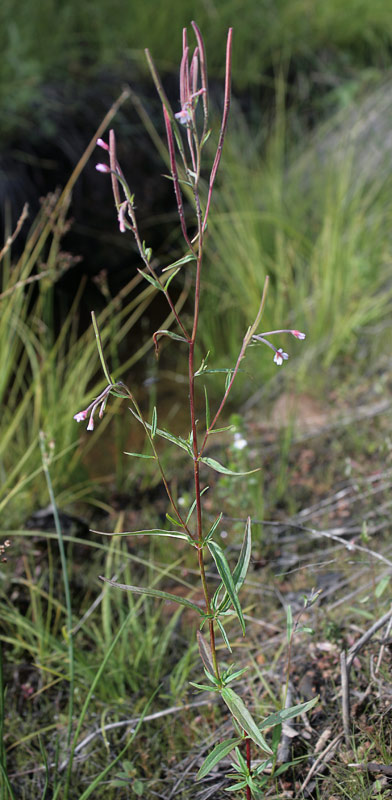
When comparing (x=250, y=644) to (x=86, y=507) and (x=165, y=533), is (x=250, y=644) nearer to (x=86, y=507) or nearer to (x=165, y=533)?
(x=165, y=533)

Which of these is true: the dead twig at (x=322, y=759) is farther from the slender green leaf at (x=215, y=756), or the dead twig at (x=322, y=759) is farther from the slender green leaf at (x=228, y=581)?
the slender green leaf at (x=228, y=581)

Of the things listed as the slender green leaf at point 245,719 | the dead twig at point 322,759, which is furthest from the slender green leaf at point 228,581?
the dead twig at point 322,759

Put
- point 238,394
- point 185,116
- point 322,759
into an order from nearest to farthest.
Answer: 1. point 185,116
2. point 322,759
3. point 238,394

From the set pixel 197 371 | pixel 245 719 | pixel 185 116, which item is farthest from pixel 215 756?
pixel 185 116

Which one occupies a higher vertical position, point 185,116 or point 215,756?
point 185,116

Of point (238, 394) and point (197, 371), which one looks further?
point (238, 394)

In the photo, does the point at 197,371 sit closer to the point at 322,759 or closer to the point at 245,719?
the point at 245,719

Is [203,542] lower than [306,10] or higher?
lower

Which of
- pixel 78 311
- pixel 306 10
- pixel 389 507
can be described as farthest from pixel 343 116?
pixel 389 507
